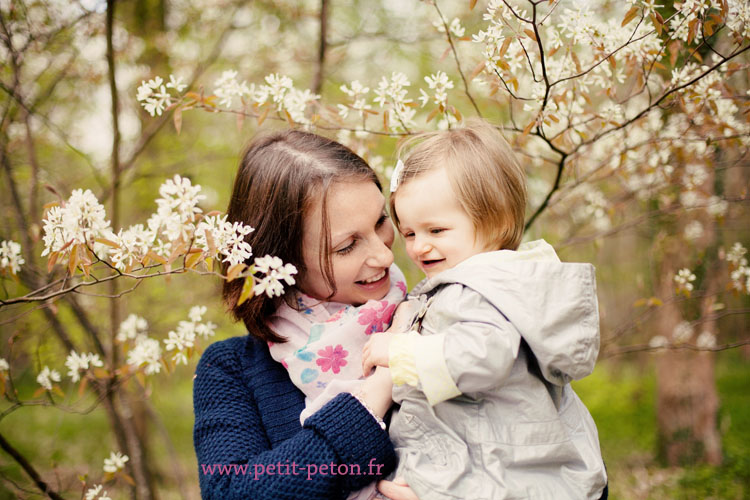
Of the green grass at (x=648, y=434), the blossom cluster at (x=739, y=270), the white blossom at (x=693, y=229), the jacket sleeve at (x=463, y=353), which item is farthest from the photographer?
the green grass at (x=648, y=434)

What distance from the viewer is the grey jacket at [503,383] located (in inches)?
52.1

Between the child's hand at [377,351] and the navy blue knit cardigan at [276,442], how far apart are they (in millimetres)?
131

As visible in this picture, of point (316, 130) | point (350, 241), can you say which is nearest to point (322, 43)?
point (316, 130)

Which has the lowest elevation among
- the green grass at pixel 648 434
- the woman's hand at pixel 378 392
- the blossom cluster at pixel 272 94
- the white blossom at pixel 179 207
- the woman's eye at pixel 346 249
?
the green grass at pixel 648 434

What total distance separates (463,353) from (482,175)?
0.57m

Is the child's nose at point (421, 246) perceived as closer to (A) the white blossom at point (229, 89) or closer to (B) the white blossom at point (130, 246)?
(B) the white blossom at point (130, 246)

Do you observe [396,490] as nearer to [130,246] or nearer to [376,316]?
[376,316]

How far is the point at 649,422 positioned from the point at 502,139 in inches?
207

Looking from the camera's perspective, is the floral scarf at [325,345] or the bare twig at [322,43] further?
the bare twig at [322,43]

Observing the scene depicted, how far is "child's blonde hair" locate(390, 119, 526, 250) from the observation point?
1.61 meters

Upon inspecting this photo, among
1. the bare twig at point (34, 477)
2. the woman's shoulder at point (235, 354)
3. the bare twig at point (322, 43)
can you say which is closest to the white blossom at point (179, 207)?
the woman's shoulder at point (235, 354)

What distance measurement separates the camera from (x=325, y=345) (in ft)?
5.52

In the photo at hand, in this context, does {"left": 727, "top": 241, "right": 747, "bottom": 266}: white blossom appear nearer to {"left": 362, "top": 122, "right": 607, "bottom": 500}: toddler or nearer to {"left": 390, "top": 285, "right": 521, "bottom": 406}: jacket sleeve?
{"left": 362, "top": 122, "right": 607, "bottom": 500}: toddler

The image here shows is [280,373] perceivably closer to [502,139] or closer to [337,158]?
[337,158]
